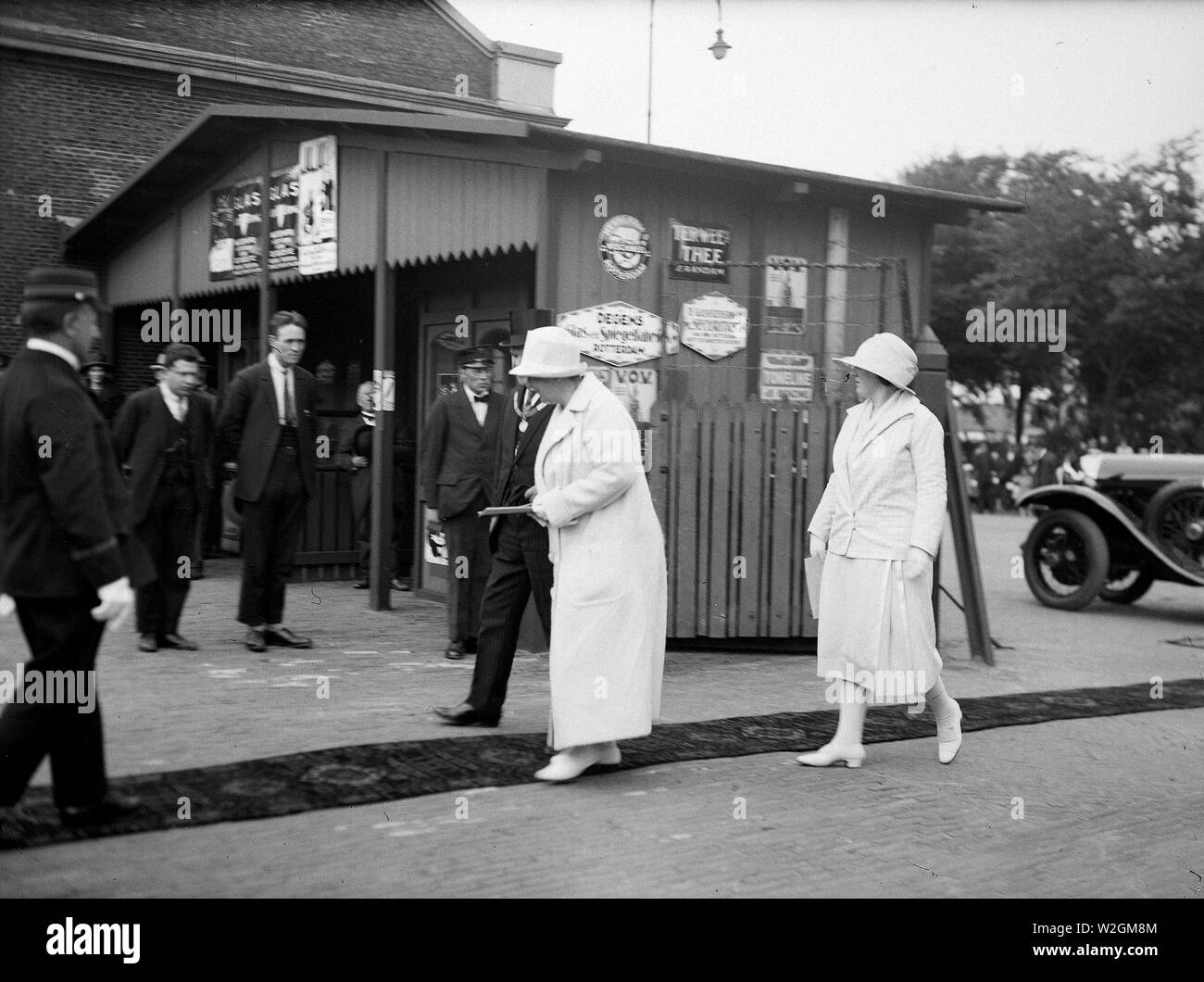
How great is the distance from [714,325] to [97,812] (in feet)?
20.8

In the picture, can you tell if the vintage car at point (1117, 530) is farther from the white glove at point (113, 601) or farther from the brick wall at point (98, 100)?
the brick wall at point (98, 100)

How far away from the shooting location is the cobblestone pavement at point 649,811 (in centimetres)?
426

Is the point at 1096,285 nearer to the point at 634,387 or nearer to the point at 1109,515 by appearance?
the point at 1109,515

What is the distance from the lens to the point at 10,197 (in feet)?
61.3

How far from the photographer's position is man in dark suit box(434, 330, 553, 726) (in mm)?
6000

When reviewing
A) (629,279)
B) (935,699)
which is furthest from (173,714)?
(629,279)

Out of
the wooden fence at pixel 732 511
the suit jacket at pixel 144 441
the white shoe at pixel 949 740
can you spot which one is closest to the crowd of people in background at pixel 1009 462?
the wooden fence at pixel 732 511

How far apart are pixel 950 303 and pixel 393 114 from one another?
28899mm

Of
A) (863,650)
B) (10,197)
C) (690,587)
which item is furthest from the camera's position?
(10,197)

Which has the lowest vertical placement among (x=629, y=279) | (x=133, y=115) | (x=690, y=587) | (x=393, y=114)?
(x=690, y=587)

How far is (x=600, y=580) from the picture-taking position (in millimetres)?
5402

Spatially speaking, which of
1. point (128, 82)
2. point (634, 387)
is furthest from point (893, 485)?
point (128, 82)

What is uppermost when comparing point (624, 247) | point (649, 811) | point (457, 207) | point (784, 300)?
point (457, 207)
